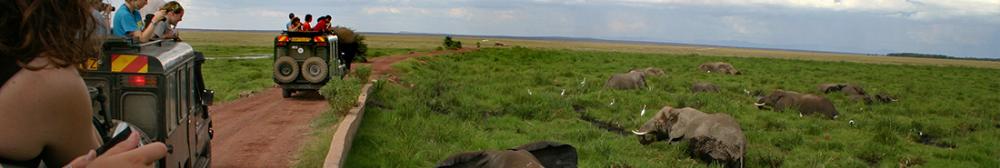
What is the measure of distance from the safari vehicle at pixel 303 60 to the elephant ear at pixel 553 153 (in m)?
7.45

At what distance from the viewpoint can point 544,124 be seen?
45.7 ft

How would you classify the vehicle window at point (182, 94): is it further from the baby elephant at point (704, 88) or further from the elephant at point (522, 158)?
the baby elephant at point (704, 88)

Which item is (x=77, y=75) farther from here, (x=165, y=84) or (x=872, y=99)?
(x=872, y=99)

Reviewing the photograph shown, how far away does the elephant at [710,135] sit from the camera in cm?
1038

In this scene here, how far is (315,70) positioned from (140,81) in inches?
360

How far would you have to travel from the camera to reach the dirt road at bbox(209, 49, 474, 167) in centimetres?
840

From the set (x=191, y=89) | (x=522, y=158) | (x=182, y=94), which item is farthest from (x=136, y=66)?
(x=522, y=158)

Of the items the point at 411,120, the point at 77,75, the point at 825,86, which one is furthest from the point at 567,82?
the point at 77,75

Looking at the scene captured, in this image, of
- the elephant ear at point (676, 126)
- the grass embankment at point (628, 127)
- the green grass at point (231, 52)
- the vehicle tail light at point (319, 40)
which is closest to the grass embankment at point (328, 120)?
the grass embankment at point (628, 127)

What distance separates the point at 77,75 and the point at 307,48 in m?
12.2

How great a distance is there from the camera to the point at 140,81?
15.5 ft

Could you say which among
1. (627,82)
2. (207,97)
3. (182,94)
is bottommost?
(627,82)

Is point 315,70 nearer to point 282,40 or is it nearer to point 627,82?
point 282,40

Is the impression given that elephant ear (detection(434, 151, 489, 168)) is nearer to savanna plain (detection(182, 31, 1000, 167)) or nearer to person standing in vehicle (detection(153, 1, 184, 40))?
savanna plain (detection(182, 31, 1000, 167))
